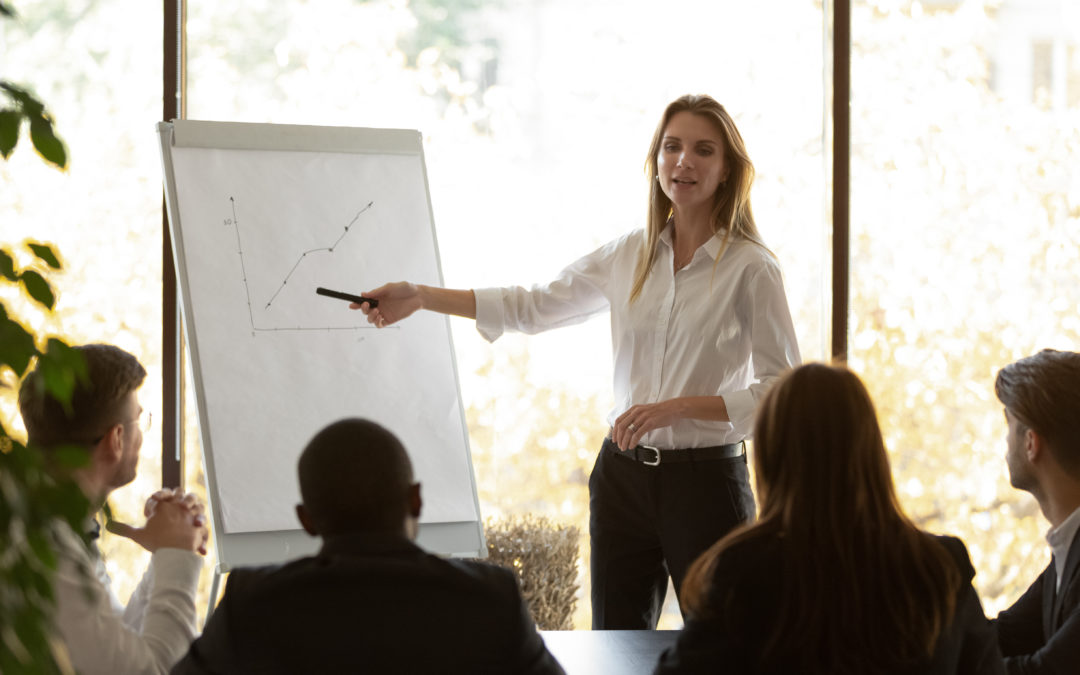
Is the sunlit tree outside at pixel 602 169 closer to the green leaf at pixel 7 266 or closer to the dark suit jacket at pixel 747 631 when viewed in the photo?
the dark suit jacket at pixel 747 631

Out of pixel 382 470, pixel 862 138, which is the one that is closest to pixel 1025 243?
pixel 862 138

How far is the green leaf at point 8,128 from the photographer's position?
2.59 ft

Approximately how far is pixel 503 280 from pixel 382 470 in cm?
207

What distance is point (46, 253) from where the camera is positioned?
78cm

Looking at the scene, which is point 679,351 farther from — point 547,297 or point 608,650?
point 608,650

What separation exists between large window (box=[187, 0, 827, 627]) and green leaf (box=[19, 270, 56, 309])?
2.56 metres

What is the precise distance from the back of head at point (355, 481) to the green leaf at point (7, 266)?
55cm

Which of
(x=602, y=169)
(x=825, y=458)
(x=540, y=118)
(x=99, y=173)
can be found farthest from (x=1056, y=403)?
(x=99, y=173)

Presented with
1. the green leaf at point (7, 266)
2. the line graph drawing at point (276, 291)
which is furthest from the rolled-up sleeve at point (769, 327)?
the green leaf at point (7, 266)

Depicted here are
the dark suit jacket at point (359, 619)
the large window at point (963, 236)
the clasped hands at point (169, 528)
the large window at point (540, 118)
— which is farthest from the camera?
the large window at point (963, 236)

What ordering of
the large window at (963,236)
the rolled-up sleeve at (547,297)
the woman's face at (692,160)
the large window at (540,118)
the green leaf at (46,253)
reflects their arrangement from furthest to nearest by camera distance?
the large window at (963,236), the large window at (540,118), the rolled-up sleeve at (547,297), the woman's face at (692,160), the green leaf at (46,253)

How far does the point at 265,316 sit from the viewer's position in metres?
2.47

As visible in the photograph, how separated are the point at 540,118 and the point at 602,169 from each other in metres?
0.26

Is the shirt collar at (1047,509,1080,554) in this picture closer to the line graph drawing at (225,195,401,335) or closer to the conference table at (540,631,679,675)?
the conference table at (540,631,679,675)
